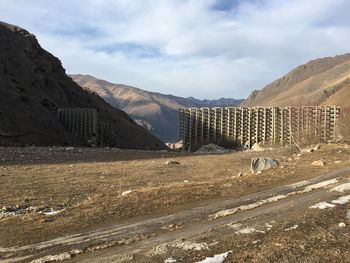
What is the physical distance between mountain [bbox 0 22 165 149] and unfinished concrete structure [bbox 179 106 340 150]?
371 inches

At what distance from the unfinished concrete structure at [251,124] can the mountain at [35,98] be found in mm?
9416

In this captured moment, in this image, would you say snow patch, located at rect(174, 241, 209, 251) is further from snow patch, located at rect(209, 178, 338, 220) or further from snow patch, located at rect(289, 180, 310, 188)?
snow patch, located at rect(289, 180, 310, 188)

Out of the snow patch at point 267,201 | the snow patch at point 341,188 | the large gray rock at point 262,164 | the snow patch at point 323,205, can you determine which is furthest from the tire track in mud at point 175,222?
the large gray rock at point 262,164

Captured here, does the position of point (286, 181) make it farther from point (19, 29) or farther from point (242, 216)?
point (19, 29)

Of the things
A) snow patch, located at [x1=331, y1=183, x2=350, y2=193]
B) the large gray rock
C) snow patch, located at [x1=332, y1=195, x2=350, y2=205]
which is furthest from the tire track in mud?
the large gray rock

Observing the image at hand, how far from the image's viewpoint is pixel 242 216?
34.2ft

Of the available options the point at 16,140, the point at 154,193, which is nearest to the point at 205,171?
the point at 154,193

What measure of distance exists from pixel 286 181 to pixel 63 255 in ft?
28.2

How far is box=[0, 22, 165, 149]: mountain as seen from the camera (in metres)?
42.4

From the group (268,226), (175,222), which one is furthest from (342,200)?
(175,222)

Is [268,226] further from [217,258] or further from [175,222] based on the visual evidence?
[217,258]

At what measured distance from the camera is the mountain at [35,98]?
1671 inches

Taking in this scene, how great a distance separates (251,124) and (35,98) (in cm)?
2091

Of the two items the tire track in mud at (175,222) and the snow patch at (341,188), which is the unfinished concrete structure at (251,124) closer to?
the snow patch at (341,188)
